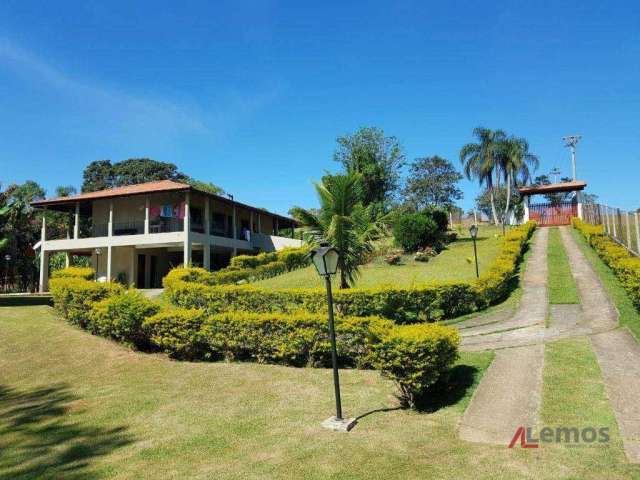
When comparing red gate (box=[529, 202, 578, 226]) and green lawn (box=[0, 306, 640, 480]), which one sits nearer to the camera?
green lawn (box=[0, 306, 640, 480])

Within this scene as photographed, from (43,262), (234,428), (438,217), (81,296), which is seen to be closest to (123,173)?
(43,262)

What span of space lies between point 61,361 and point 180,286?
444 centimetres

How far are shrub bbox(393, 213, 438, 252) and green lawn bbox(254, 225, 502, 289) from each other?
3.76ft

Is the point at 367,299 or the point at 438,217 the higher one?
the point at 438,217

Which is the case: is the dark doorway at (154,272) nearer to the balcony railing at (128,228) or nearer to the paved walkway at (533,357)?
the balcony railing at (128,228)

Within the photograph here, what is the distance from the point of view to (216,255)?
3372cm

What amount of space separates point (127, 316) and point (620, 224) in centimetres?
1814

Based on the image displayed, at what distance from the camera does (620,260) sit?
1311 centimetres

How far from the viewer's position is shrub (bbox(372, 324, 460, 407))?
5785 mm

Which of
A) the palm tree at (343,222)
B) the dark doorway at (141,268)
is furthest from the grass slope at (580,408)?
the dark doorway at (141,268)

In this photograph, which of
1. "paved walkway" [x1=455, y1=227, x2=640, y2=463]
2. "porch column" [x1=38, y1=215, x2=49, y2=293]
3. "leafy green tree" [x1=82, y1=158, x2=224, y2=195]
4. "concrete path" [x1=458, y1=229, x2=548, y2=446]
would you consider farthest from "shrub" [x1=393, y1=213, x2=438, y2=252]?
"leafy green tree" [x1=82, y1=158, x2=224, y2=195]

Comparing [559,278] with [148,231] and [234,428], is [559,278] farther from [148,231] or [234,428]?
[148,231]

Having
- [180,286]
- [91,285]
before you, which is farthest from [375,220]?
[91,285]

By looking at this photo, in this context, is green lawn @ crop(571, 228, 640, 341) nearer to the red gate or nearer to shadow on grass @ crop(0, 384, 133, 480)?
shadow on grass @ crop(0, 384, 133, 480)
